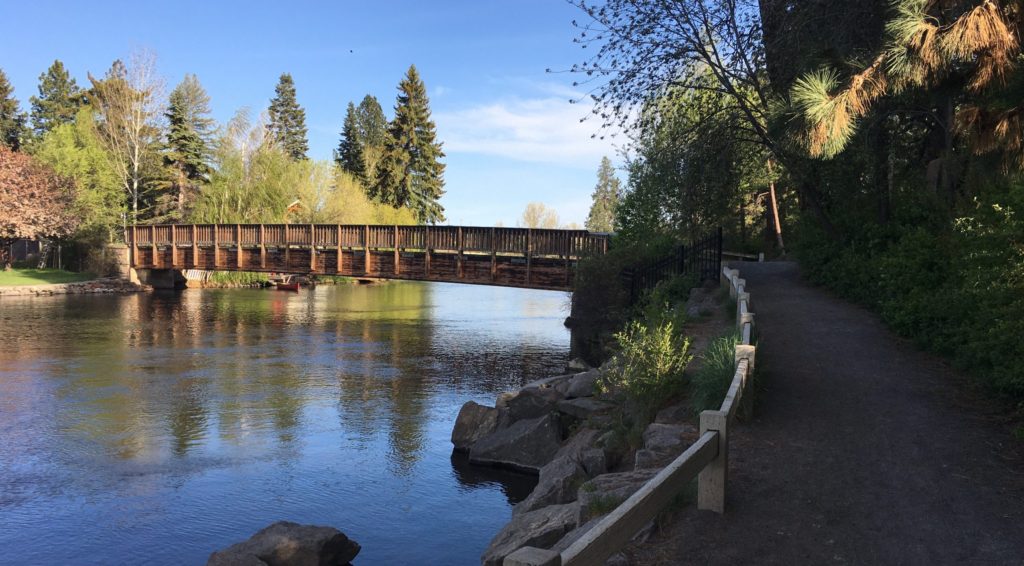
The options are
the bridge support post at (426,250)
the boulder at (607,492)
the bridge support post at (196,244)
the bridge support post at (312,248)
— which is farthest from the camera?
the bridge support post at (196,244)

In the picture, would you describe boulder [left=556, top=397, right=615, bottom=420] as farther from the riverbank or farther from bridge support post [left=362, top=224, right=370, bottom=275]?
bridge support post [left=362, top=224, right=370, bottom=275]

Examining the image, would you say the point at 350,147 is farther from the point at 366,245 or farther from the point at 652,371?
the point at 652,371

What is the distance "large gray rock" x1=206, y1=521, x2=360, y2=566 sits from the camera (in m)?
7.81

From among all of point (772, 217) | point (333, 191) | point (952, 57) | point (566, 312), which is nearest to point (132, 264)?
point (333, 191)

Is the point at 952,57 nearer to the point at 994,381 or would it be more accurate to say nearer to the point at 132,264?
the point at 994,381

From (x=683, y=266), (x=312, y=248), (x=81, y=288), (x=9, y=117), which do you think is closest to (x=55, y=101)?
(x=9, y=117)

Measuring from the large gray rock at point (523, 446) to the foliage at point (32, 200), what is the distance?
47295mm

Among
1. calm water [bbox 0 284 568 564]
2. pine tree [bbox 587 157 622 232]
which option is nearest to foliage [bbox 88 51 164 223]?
calm water [bbox 0 284 568 564]

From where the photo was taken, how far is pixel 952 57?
33.5 feet

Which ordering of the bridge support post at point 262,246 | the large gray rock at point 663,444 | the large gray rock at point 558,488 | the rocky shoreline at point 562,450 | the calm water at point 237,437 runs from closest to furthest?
the rocky shoreline at point 562,450 < the large gray rock at point 663,444 < the large gray rock at point 558,488 < the calm water at point 237,437 < the bridge support post at point 262,246

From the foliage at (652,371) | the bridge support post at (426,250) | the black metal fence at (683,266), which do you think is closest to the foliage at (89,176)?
the bridge support post at (426,250)

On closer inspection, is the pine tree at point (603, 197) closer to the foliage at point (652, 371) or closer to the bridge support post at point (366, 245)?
the bridge support post at point (366, 245)

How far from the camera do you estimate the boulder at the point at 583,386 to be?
13.6m

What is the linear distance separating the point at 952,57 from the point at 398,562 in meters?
9.66
